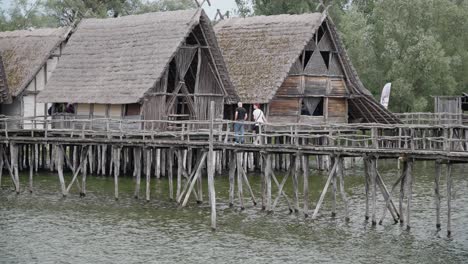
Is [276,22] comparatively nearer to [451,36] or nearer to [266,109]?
[266,109]

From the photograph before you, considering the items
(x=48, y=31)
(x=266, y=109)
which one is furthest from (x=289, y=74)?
(x=48, y=31)

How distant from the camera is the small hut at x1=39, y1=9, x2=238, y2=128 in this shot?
40344mm

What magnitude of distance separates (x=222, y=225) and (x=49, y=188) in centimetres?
987

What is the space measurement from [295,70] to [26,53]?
12301 millimetres

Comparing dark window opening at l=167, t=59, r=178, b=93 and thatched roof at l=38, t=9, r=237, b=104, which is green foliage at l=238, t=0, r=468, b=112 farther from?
dark window opening at l=167, t=59, r=178, b=93

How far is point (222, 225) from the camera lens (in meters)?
29.7

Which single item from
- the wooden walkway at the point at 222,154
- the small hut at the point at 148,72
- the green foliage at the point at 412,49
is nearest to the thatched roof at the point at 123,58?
the small hut at the point at 148,72

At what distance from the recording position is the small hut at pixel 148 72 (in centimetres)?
4034

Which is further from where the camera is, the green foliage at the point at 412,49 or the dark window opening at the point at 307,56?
the green foliage at the point at 412,49

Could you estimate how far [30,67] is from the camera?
46.7m

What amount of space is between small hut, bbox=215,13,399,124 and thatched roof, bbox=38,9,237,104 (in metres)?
2.32

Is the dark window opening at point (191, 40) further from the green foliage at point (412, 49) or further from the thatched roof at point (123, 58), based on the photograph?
the green foliage at point (412, 49)

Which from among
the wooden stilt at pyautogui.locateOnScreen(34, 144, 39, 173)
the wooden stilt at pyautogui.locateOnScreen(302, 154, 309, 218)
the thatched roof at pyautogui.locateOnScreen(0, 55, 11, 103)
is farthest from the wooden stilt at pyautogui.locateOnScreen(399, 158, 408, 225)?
the thatched roof at pyautogui.locateOnScreen(0, 55, 11, 103)

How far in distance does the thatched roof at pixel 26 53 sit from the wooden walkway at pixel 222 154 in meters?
2.06
